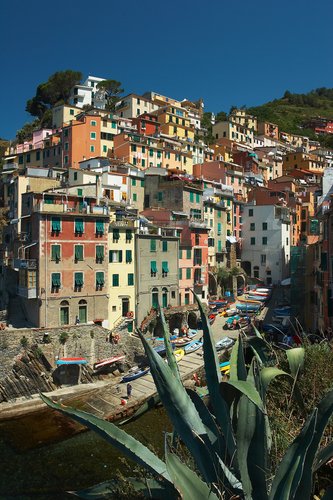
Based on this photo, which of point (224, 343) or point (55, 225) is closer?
point (55, 225)

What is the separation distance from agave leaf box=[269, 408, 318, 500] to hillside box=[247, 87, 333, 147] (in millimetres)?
126212

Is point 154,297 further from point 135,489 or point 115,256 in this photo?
point 135,489

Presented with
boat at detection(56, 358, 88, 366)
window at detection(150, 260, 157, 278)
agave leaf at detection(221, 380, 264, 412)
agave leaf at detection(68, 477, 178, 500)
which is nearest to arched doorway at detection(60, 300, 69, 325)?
boat at detection(56, 358, 88, 366)

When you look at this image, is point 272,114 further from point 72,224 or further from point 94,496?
point 94,496

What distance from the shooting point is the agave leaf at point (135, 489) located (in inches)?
247

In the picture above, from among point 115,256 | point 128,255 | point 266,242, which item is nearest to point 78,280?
point 115,256

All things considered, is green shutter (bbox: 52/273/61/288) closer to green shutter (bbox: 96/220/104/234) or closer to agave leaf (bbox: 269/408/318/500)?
green shutter (bbox: 96/220/104/234)

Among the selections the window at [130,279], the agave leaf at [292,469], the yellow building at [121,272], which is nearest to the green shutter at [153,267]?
the yellow building at [121,272]

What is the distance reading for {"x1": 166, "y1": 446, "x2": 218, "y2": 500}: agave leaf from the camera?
5496mm

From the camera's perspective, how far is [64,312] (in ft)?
112

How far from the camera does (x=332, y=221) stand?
92.6 feet

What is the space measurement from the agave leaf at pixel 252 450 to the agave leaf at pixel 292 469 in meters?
0.45

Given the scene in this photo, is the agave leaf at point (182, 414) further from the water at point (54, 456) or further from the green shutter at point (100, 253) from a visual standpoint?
the green shutter at point (100, 253)

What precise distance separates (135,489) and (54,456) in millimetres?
17929
